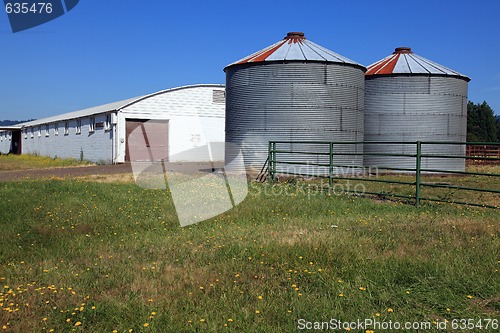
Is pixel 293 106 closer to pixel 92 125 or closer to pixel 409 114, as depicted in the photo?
pixel 409 114

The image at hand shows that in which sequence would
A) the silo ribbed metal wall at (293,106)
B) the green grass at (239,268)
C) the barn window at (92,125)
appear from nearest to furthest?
the green grass at (239,268)
the silo ribbed metal wall at (293,106)
the barn window at (92,125)

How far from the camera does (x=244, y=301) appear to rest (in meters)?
4.86

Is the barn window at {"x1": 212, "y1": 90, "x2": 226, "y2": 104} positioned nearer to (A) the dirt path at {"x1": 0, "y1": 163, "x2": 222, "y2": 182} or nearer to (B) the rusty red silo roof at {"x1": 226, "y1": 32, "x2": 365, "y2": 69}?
(A) the dirt path at {"x1": 0, "y1": 163, "x2": 222, "y2": 182}

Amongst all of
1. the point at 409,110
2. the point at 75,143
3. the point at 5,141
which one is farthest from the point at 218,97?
the point at 5,141

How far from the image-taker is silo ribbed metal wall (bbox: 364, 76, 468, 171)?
69.7ft

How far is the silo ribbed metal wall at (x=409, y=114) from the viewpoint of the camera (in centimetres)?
2125

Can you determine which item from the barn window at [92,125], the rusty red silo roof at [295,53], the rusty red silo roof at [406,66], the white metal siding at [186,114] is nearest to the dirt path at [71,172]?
the white metal siding at [186,114]

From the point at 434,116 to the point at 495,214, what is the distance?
1242 cm

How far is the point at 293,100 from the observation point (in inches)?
704

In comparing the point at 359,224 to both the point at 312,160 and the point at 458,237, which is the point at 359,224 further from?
the point at 312,160

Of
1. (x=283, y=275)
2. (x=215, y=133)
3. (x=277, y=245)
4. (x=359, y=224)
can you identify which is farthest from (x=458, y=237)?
(x=215, y=133)

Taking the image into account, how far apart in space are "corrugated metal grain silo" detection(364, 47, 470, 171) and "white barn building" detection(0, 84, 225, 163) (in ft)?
45.0

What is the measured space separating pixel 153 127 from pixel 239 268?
26313 mm

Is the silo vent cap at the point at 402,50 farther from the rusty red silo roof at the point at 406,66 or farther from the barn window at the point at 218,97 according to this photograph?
the barn window at the point at 218,97
